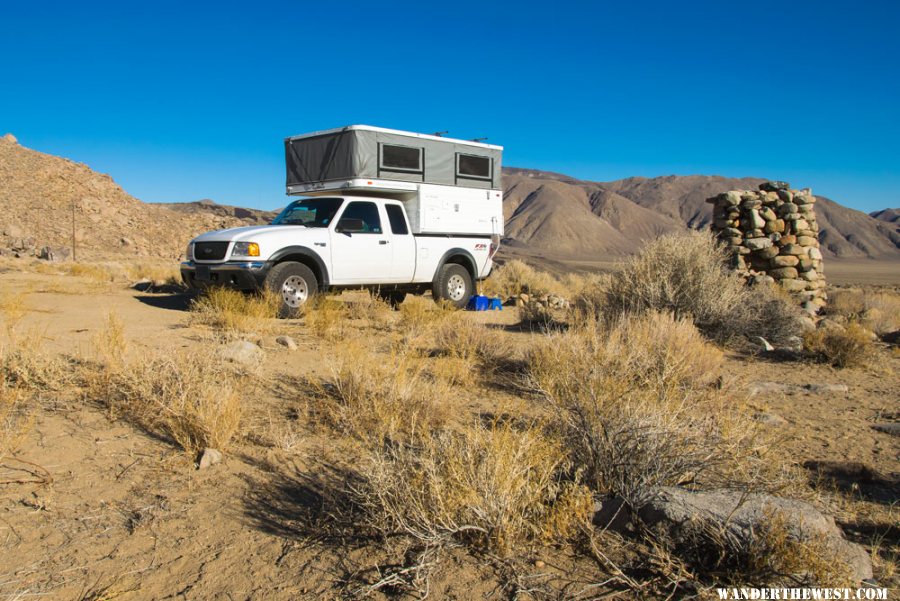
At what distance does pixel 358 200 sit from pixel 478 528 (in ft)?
27.6

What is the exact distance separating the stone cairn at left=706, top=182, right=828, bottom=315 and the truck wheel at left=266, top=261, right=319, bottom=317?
8779mm

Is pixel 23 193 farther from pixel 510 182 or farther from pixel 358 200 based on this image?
pixel 510 182

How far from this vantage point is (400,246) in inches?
445

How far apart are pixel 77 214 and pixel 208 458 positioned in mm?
36989

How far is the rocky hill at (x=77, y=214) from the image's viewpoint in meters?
32.2

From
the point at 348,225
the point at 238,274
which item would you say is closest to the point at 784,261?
the point at 348,225

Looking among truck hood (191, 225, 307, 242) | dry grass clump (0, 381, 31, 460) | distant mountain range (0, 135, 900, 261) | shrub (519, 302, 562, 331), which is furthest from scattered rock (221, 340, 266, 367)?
distant mountain range (0, 135, 900, 261)

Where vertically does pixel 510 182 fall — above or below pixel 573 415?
above

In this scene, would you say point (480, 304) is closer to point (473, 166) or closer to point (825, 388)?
point (473, 166)

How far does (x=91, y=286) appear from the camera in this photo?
13.3m

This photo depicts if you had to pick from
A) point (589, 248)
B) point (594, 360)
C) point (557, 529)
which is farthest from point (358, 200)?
point (589, 248)

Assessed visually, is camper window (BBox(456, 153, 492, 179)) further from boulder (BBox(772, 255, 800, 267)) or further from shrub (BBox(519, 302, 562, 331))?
boulder (BBox(772, 255, 800, 267))

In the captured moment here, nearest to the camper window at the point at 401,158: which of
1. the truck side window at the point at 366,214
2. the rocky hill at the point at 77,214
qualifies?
the truck side window at the point at 366,214

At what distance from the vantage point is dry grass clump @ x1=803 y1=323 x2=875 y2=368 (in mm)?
7625
